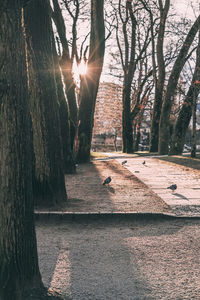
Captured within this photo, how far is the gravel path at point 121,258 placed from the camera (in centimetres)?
412

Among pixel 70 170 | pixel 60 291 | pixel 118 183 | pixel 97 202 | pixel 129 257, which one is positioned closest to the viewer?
pixel 60 291

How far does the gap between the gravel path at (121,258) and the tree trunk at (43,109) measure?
119 cm

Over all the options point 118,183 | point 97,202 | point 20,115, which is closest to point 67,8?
point 118,183

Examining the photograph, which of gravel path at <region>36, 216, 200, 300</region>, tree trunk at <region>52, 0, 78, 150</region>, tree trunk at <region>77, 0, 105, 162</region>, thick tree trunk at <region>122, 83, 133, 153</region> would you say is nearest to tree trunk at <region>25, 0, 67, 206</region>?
gravel path at <region>36, 216, 200, 300</region>

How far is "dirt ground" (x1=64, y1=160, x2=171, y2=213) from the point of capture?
7695 millimetres

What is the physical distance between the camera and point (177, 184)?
34.3ft

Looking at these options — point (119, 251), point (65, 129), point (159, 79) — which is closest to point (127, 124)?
point (159, 79)

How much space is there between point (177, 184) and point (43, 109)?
15.0ft

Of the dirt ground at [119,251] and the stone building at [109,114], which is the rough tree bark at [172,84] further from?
the stone building at [109,114]

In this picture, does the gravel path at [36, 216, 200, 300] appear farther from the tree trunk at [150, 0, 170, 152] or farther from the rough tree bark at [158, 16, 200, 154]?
the tree trunk at [150, 0, 170, 152]

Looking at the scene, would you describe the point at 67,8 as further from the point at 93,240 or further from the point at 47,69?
the point at 93,240

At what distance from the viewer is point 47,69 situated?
7.99m

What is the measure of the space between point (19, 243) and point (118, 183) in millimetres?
7641

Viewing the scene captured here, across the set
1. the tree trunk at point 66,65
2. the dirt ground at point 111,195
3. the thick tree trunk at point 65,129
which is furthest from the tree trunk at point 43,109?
the tree trunk at point 66,65
